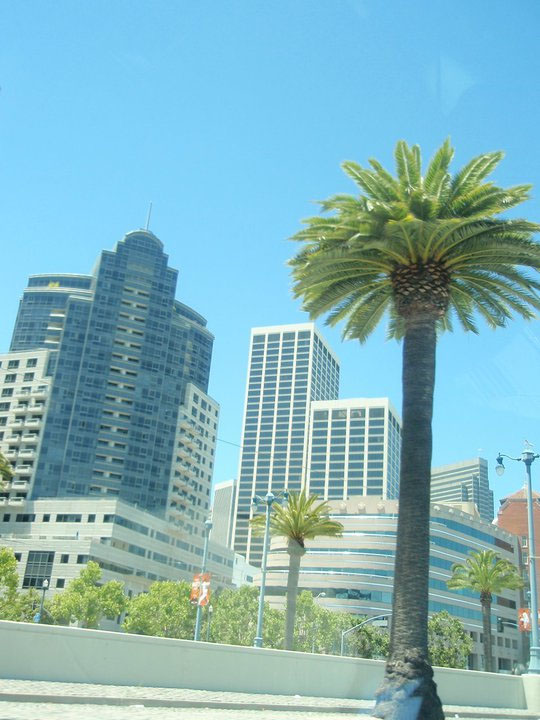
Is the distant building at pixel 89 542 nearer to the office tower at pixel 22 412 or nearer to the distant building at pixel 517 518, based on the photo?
the office tower at pixel 22 412

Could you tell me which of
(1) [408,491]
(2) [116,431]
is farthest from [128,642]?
(2) [116,431]

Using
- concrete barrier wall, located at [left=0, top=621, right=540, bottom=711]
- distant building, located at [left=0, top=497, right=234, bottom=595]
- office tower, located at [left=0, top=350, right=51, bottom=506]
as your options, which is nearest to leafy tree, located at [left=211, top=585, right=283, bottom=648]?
distant building, located at [left=0, top=497, right=234, bottom=595]

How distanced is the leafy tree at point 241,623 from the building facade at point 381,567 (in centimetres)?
3674

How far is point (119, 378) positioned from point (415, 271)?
4815 inches

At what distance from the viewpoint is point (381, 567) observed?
140 metres

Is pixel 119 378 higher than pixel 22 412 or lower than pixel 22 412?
higher

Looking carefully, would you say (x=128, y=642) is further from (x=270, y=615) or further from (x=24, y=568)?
(x=24, y=568)

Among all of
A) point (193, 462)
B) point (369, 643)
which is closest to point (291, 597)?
point (369, 643)

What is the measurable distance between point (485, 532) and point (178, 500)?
60.6m

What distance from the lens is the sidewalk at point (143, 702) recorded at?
13.3 metres

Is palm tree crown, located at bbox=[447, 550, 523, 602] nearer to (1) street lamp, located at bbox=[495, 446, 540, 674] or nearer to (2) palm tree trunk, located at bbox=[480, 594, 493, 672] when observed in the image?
(2) palm tree trunk, located at bbox=[480, 594, 493, 672]

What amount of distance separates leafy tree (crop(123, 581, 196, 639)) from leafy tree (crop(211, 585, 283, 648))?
549 centimetres

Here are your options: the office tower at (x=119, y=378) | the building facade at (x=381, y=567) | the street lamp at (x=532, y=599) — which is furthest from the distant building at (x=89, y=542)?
the street lamp at (x=532, y=599)

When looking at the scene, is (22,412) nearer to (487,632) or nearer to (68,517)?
(68,517)
